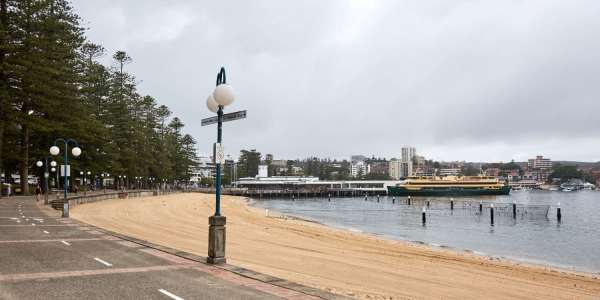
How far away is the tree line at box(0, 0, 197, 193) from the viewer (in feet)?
129

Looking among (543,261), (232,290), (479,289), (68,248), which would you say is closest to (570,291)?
(479,289)

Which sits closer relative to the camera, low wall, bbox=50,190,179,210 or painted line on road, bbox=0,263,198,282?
painted line on road, bbox=0,263,198,282

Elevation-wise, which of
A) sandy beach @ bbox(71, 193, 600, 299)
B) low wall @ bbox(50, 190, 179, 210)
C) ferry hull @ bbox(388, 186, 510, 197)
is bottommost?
ferry hull @ bbox(388, 186, 510, 197)

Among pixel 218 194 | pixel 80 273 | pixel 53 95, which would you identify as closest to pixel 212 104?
pixel 218 194

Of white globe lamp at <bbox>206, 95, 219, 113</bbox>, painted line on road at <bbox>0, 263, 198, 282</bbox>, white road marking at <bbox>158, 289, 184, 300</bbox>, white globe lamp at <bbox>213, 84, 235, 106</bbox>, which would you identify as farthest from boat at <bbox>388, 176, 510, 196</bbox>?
white road marking at <bbox>158, 289, 184, 300</bbox>

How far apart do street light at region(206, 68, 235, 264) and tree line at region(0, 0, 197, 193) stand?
34.1 m

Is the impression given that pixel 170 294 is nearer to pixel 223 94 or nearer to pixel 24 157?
pixel 223 94

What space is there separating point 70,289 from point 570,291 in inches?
618

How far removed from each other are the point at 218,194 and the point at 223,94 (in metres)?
2.54

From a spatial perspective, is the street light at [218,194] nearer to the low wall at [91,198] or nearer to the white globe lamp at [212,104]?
the white globe lamp at [212,104]

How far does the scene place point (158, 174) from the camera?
98.8 m

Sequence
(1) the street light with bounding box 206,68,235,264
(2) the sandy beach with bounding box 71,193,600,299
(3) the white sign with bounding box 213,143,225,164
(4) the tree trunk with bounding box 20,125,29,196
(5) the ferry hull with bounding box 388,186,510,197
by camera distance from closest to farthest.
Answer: (1) the street light with bounding box 206,68,235,264 < (3) the white sign with bounding box 213,143,225,164 < (2) the sandy beach with bounding box 71,193,600,299 < (4) the tree trunk with bounding box 20,125,29,196 < (5) the ferry hull with bounding box 388,186,510,197

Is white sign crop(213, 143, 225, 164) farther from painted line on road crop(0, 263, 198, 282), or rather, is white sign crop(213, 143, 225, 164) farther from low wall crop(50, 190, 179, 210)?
low wall crop(50, 190, 179, 210)

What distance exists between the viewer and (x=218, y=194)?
1148 cm
